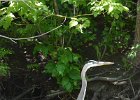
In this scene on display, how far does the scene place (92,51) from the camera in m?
6.20

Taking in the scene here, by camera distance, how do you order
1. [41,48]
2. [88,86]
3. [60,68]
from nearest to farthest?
[60,68]
[41,48]
[88,86]

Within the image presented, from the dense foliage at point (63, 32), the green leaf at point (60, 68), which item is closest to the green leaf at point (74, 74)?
the dense foliage at point (63, 32)

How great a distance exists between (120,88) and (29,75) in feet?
4.59

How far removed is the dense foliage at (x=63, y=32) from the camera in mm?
4793

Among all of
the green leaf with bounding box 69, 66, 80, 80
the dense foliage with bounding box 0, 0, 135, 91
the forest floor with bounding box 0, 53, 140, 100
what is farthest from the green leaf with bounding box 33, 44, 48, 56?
the forest floor with bounding box 0, 53, 140, 100

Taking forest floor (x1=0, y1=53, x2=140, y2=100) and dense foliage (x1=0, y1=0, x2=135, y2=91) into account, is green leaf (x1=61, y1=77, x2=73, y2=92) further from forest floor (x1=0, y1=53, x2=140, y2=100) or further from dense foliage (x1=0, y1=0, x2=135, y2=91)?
forest floor (x1=0, y1=53, x2=140, y2=100)

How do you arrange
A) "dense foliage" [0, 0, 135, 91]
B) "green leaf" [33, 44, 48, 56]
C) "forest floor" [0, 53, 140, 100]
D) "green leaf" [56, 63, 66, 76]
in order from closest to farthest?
"dense foliage" [0, 0, 135, 91] < "green leaf" [56, 63, 66, 76] < "green leaf" [33, 44, 48, 56] < "forest floor" [0, 53, 140, 100]

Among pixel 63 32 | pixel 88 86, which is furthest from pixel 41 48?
pixel 88 86

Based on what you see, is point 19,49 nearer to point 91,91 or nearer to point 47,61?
point 47,61

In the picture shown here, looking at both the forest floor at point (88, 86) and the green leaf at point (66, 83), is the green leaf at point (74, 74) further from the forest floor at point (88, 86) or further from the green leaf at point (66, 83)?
the forest floor at point (88, 86)

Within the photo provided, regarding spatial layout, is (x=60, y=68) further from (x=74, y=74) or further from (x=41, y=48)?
(x=41, y=48)

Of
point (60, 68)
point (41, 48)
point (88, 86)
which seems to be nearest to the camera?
point (60, 68)

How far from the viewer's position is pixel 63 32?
5336 mm

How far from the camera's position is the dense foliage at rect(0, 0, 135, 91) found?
4.79 m
